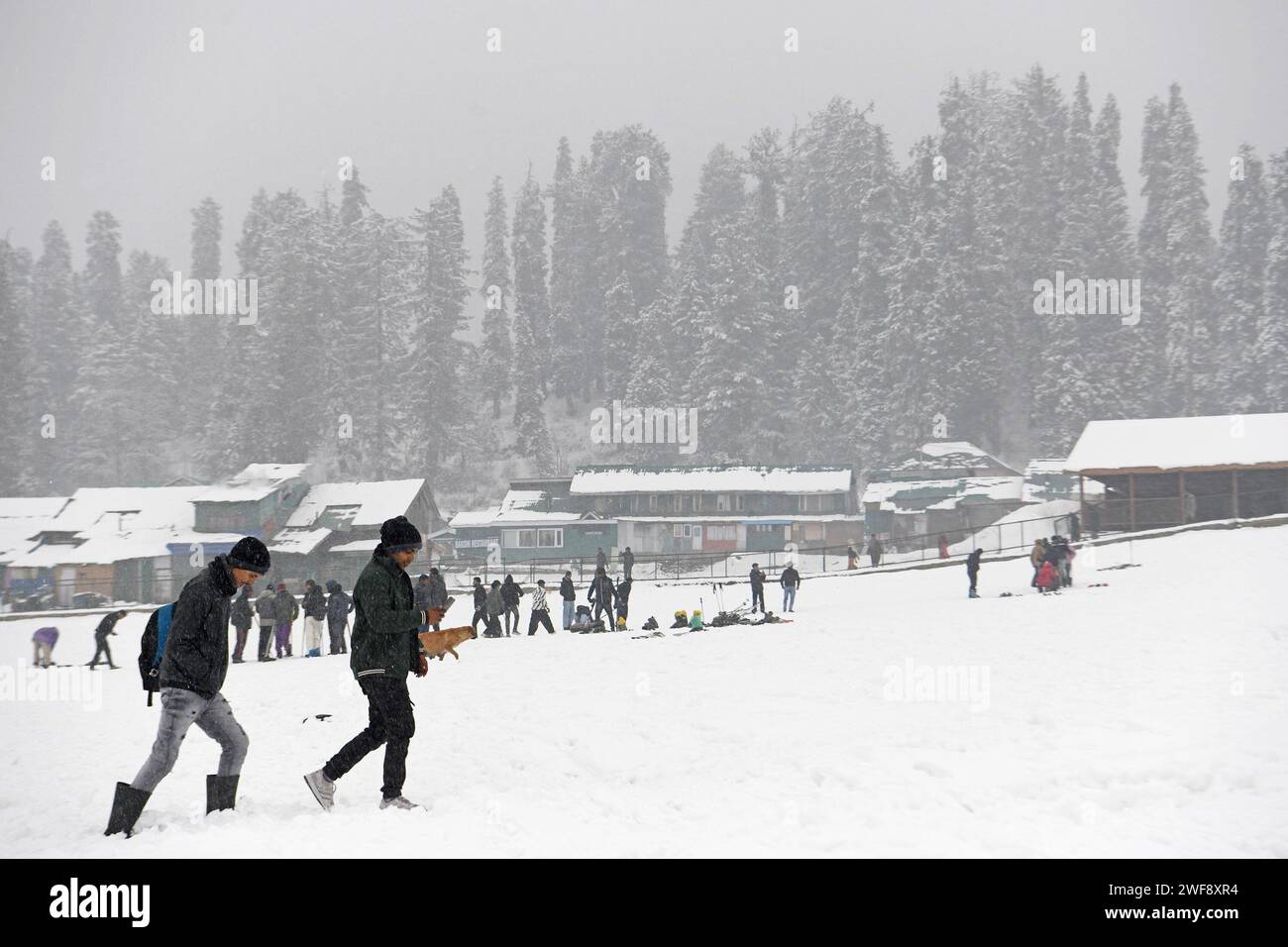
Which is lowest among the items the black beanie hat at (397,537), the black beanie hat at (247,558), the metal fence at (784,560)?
the metal fence at (784,560)

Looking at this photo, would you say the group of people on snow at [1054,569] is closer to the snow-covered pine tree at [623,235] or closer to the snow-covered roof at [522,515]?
the snow-covered roof at [522,515]

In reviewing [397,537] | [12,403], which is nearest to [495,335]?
[12,403]

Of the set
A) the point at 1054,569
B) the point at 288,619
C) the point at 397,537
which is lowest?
the point at 288,619

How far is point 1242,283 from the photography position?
71.6 m

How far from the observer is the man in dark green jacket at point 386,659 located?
7.00 meters

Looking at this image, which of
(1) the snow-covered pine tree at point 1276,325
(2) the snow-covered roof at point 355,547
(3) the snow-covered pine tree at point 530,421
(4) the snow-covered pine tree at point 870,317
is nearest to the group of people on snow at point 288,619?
(2) the snow-covered roof at point 355,547

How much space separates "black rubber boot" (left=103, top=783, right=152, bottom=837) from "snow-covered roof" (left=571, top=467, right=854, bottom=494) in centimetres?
5442

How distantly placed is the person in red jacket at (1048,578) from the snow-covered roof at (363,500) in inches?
1558

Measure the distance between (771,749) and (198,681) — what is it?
4.99 metres

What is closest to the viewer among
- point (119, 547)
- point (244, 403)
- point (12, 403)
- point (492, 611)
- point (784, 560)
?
point (492, 611)

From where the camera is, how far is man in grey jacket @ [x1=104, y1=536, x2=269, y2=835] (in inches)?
259

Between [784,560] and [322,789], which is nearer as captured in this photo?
[322,789]

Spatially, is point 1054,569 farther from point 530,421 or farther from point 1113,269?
point 1113,269
